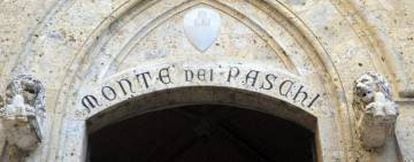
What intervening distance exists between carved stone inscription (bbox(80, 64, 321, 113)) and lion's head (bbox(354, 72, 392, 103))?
1.72 ft

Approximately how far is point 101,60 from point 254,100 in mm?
1130

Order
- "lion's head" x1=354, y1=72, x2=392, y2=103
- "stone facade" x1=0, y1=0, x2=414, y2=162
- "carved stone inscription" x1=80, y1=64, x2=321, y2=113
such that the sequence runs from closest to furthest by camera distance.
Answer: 1. "lion's head" x1=354, y1=72, x2=392, y2=103
2. "stone facade" x1=0, y1=0, x2=414, y2=162
3. "carved stone inscription" x1=80, y1=64, x2=321, y2=113

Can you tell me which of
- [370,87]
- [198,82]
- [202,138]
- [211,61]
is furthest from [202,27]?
[202,138]

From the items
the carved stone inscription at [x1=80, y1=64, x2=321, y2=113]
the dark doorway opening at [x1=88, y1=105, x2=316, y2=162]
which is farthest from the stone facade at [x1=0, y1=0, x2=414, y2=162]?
the dark doorway opening at [x1=88, y1=105, x2=316, y2=162]

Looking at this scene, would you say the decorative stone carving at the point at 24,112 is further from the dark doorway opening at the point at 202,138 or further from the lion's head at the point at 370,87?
the dark doorway opening at the point at 202,138

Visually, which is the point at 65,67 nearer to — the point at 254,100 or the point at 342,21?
the point at 254,100

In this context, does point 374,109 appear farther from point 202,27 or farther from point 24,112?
point 24,112

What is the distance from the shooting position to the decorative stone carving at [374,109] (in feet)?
16.3

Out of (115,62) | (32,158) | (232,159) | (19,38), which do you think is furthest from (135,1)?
(232,159)

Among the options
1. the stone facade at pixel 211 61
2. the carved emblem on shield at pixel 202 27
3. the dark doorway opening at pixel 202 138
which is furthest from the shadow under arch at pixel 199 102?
the dark doorway opening at pixel 202 138

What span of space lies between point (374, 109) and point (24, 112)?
6.96ft

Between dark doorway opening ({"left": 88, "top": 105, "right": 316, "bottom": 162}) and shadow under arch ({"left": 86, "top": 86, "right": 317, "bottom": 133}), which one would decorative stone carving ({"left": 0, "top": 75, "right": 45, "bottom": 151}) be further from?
dark doorway opening ({"left": 88, "top": 105, "right": 316, "bottom": 162})

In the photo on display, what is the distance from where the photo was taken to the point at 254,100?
5746 millimetres

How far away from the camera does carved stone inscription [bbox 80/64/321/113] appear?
18.4 ft
